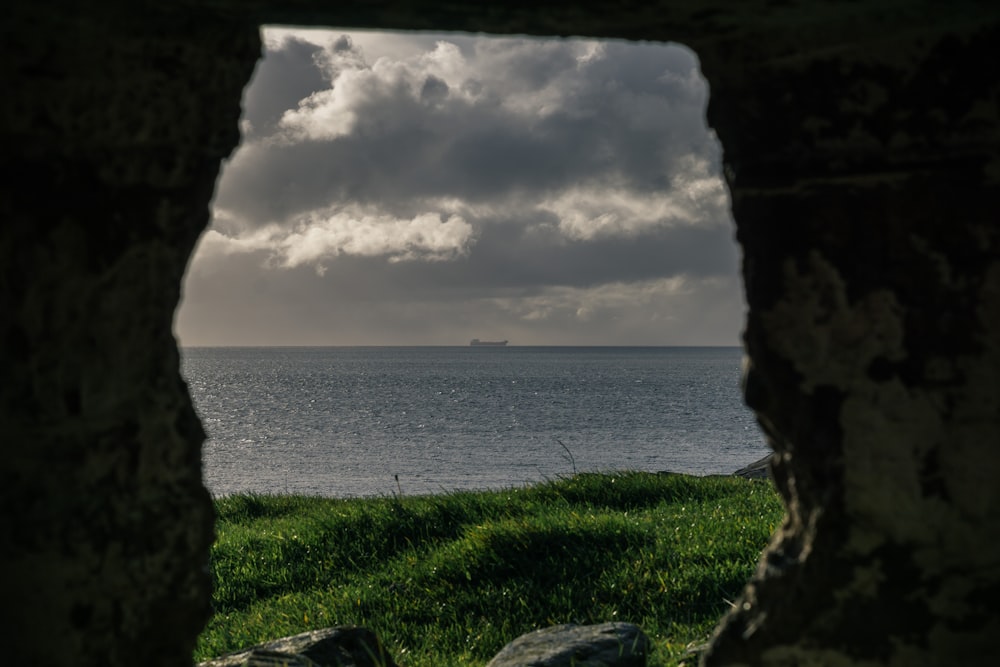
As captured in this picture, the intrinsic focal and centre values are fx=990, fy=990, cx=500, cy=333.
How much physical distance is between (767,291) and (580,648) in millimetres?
2391

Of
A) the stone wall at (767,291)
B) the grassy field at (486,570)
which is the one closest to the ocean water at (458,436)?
the grassy field at (486,570)

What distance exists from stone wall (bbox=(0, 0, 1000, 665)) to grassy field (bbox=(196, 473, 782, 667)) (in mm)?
2259

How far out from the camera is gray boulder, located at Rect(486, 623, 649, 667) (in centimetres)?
415

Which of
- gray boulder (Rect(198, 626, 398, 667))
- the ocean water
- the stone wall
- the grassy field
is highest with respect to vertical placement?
the stone wall

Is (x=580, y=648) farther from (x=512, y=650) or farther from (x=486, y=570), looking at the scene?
(x=486, y=570)

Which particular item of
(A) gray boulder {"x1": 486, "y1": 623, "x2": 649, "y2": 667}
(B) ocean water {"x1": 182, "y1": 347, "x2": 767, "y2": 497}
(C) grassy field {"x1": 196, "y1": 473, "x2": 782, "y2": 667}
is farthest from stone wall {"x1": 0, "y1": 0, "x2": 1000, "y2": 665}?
(B) ocean water {"x1": 182, "y1": 347, "x2": 767, "y2": 497}

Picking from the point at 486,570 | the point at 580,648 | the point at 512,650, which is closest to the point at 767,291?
the point at 580,648

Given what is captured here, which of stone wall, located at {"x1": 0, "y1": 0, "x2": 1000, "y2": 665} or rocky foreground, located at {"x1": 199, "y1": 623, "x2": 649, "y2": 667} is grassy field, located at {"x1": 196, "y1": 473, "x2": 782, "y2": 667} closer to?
rocky foreground, located at {"x1": 199, "y1": 623, "x2": 649, "y2": 667}

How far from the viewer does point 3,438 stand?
2.13m

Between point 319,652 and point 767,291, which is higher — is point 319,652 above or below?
below

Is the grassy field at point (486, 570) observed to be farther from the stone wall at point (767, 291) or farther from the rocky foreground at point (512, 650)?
the stone wall at point (767, 291)

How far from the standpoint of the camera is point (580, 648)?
4230 mm

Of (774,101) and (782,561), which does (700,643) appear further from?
(774,101)

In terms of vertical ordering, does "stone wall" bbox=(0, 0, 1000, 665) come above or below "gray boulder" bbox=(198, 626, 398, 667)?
above
